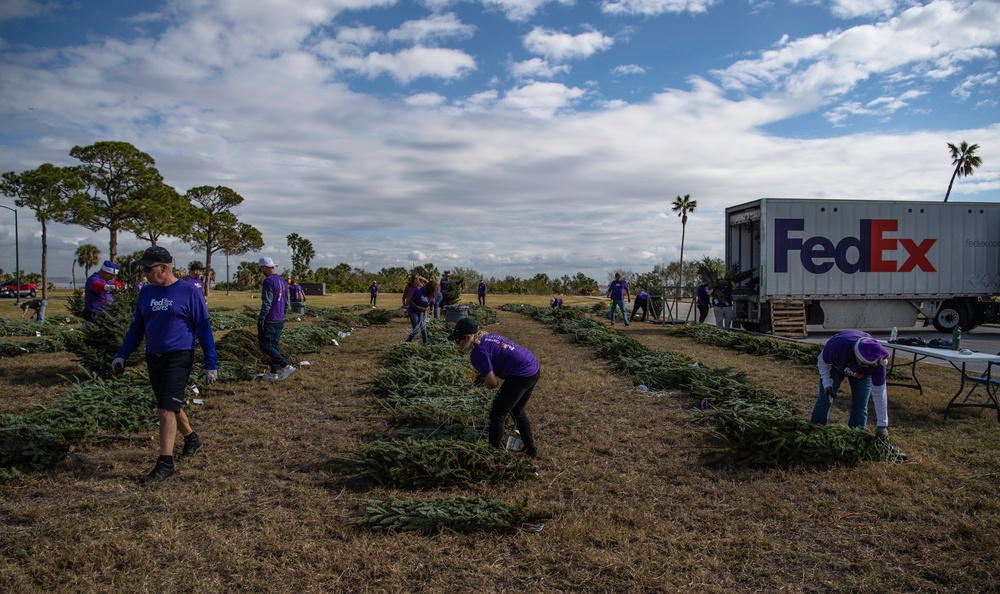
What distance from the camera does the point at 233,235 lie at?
56969 mm

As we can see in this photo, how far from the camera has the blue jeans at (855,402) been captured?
5.54 meters

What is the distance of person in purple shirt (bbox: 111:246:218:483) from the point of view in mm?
4785

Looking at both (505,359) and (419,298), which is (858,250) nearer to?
(419,298)

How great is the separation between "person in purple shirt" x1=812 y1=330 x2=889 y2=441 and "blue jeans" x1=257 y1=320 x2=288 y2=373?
7.17m

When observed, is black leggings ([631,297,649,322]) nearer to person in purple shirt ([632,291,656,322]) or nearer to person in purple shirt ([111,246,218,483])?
person in purple shirt ([632,291,656,322])

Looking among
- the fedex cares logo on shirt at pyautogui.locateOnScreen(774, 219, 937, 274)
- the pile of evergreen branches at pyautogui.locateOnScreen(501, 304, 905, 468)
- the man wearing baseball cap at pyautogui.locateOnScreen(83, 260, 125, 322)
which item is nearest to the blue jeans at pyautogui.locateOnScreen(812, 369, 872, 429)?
the pile of evergreen branches at pyautogui.locateOnScreen(501, 304, 905, 468)

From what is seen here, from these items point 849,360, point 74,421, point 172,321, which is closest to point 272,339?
point 74,421

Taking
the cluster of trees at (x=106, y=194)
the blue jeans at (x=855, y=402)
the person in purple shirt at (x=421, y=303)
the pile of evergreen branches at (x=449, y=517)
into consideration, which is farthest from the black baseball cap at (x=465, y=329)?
the cluster of trees at (x=106, y=194)

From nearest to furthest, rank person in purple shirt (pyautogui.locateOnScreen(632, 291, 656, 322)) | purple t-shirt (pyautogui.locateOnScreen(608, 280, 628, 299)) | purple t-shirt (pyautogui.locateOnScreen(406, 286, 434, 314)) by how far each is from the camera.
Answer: purple t-shirt (pyautogui.locateOnScreen(406, 286, 434, 314)) → purple t-shirt (pyautogui.locateOnScreen(608, 280, 628, 299)) → person in purple shirt (pyautogui.locateOnScreen(632, 291, 656, 322))

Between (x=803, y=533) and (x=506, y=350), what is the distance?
2567mm

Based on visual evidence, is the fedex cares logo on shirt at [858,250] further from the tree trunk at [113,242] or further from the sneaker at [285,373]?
the tree trunk at [113,242]

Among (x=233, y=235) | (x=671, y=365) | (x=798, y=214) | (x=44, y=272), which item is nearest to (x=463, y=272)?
(x=233, y=235)

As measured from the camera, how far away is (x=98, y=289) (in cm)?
891

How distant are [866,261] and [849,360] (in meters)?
14.1
